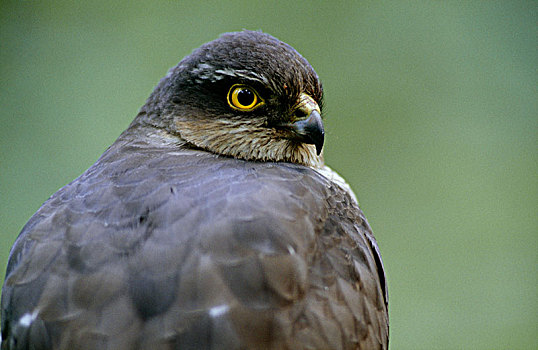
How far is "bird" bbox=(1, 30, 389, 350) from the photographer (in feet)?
6.12

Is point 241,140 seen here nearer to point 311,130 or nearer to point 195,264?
point 311,130

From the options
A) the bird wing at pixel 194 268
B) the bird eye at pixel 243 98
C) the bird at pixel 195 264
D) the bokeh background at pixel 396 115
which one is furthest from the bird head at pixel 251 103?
the bokeh background at pixel 396 115

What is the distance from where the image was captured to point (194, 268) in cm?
191

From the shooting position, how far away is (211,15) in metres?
7.28

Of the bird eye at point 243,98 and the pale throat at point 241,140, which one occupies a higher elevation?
the bird eye at point 243,98

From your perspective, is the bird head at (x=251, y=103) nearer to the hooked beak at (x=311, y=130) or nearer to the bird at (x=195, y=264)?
the hooked beak at (x=311, y=130)

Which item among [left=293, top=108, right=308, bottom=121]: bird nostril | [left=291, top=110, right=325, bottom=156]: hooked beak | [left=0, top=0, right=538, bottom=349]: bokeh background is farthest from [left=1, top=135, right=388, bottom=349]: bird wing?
[left=0, top=0, right=538, bottom=349]: bokeh background

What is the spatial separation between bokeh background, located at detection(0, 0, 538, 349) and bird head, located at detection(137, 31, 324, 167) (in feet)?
10.0

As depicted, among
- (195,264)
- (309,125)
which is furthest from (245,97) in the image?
(195,264)

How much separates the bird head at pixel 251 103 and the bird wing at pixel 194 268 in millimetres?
536

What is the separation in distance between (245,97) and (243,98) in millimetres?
13

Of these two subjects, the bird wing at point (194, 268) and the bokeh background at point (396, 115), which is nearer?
the bird wing at point (194, 268)

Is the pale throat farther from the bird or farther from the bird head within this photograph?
the bird

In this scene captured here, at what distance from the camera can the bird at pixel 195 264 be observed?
187 cm
